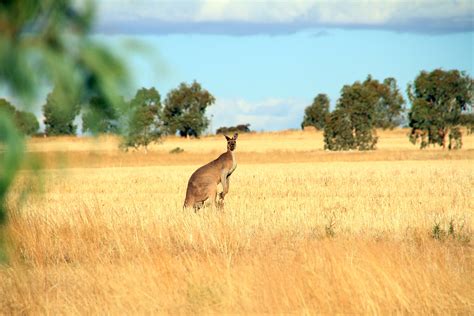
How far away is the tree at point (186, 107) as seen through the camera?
108 m

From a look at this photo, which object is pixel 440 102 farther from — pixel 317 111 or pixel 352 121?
pixel 317 111

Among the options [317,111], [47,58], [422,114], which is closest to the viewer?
[47,58]

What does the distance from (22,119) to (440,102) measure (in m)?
67.1

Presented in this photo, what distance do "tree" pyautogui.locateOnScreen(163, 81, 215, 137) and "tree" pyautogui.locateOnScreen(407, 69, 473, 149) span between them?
47.6m

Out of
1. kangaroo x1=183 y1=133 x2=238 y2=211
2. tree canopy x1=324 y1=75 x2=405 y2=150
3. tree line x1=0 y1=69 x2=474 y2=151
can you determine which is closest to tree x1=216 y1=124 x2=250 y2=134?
tree line x1=0 y1=69 x2=474 y2=151

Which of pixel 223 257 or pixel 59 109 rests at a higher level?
pixel 59 109

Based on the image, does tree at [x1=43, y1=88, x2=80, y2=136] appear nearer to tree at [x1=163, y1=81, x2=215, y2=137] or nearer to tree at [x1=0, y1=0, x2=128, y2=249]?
tree at [x1=0, y1=0, x2=128, y2=249]

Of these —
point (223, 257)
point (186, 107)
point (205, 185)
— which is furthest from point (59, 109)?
point (186, 107)

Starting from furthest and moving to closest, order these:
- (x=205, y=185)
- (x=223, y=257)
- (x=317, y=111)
A: (x=317, y=111) → (x=205, y=185) → (x=223, y=257)

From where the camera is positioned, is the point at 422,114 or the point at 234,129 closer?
the point at 422,114

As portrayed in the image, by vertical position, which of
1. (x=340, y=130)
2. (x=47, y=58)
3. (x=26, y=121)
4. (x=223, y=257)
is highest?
(x=47, y=58)

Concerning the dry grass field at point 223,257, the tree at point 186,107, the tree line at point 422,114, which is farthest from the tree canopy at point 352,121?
the dry grass field at point 223,257

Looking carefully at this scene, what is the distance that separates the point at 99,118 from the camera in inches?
137

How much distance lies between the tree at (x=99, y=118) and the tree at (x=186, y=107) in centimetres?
10404
